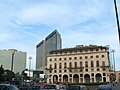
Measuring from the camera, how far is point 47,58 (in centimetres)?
13638

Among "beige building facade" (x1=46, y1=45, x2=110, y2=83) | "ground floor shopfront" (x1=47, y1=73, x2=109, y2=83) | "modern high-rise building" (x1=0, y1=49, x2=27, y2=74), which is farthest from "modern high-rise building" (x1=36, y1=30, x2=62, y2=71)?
"modern high-rise building" (x1=0, y1=49, x2=27, y2=74)

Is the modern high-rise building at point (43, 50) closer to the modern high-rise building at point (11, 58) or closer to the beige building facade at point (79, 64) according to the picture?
the beige building facade at point (79, 64)

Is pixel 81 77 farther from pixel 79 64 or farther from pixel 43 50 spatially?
pixel 43 50

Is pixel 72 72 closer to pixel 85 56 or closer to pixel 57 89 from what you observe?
pixel 85 56

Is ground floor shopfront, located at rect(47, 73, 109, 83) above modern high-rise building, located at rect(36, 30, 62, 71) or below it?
below

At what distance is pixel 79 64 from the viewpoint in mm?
126688

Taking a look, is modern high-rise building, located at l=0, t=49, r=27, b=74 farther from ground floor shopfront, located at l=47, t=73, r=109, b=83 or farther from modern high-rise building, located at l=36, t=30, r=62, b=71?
modern high-rise building, located at l=36, t=30, r=62, b=71

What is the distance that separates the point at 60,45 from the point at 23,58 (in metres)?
81.4

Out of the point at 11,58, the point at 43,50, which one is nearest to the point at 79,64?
the point at 43,50

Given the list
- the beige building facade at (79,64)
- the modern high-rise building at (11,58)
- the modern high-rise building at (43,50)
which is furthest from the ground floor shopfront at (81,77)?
the modern high-rise building at (11,58)

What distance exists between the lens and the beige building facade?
120 meters

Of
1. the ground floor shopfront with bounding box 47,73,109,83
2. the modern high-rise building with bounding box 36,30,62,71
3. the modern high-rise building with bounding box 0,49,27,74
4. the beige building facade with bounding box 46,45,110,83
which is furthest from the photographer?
the modern high-rise building with bounding box 36,30,62,71

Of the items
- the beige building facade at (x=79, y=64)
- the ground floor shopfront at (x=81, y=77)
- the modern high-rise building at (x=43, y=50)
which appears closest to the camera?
the ground floor shopfront at (x=81, y=77)

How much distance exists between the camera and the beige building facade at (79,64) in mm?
119875
